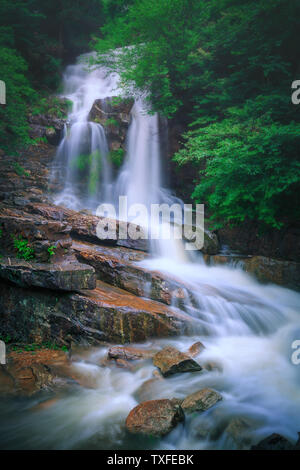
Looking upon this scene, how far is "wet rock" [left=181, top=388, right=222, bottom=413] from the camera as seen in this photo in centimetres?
303

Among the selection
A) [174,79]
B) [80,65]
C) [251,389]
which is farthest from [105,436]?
[80,65]

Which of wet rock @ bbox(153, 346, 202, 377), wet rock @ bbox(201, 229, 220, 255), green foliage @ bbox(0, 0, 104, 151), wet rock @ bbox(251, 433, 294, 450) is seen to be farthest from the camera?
green foliage @ bbox(0, 0, 104, 151)

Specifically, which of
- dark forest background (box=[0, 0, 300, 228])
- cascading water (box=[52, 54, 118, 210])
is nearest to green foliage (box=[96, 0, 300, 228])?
dark forest background (box=[0, 0, 300, 228])

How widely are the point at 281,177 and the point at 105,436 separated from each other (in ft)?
19.9

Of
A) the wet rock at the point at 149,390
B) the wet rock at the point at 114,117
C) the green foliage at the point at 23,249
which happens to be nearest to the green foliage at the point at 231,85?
the wet rock at the point at 114,117

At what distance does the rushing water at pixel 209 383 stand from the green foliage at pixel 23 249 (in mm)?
2206

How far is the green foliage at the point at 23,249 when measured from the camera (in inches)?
192

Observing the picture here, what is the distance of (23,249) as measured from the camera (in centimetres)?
491

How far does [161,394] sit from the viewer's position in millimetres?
3469

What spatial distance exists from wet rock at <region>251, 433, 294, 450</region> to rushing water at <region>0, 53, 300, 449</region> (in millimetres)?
260

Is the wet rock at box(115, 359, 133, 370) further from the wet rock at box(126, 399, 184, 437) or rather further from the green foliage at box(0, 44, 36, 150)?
the green foliage at box(0, 44, 36, 150)

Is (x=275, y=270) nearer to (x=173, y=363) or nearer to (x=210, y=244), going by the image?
(x=210, y=244)

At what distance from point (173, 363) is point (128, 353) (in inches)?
31.4
